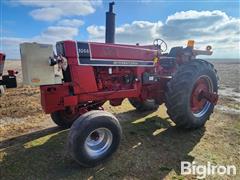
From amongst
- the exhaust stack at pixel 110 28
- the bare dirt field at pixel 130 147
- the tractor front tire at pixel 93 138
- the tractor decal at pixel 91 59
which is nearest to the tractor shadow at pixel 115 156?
the bare dirt field at pixel 130 147

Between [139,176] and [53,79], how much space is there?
2181 mm

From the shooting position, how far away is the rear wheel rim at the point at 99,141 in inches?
164

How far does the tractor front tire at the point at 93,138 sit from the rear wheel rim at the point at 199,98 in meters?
2.48

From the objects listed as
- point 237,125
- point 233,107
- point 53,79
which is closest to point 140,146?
point 53,79

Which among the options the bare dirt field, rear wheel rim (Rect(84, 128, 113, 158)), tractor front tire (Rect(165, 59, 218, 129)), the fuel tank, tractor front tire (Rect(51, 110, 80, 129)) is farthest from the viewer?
tractor front tire (Rect(51, 110, 80, 129))

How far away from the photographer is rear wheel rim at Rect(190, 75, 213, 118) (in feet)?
19.4

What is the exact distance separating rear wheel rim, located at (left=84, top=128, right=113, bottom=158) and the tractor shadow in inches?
9.3

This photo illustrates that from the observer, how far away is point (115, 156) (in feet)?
14.5

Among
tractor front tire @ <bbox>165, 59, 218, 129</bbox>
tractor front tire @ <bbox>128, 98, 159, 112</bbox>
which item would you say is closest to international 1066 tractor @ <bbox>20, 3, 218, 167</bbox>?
tractor front tire @ <bbox>165, 59, 218, 129</bbox>

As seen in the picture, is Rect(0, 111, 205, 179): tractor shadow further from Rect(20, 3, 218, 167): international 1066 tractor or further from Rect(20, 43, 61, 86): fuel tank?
Rect(20, 43, 61, 86): fuel tank

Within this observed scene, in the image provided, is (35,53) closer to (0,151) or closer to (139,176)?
(0,151)

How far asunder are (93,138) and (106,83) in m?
1.31

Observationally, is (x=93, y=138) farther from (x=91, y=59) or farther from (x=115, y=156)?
(x=91, y=59)

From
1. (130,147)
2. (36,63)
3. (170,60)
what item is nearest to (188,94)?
(170,60)
